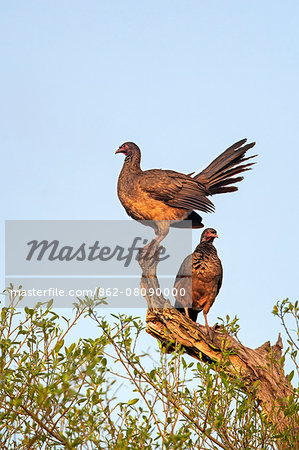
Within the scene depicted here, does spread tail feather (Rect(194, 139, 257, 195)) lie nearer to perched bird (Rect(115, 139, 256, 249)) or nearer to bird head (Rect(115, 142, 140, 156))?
perched bird (Rect(115, 139, 256, 249))

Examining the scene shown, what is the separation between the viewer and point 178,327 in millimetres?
7277

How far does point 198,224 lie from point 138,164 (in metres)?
1.51

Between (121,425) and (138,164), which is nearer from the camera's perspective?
(121,425)

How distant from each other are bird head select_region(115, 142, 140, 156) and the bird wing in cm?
72

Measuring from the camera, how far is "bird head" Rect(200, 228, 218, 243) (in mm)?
8461

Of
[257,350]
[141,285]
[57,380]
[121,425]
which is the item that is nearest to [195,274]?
[141,285]

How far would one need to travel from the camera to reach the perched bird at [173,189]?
8.80 m

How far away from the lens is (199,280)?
8062 millimetres

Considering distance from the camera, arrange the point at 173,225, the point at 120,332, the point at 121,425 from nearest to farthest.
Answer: the point at 121,425 < the point at 120,332 < the point at 173,225

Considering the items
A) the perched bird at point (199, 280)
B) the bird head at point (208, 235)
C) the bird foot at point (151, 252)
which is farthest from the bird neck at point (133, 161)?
the perched bird at point (199, 280)

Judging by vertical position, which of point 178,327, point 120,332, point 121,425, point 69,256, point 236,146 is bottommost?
point 121,425

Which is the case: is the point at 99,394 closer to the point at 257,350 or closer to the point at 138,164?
the point at 257,350

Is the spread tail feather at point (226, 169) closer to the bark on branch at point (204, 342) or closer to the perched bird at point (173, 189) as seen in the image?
the perched bird at point (173, 189)

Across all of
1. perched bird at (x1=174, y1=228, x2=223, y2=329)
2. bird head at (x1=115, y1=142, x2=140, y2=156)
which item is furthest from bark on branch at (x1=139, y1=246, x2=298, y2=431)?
bird head at (x1=115, y1=142, x2=140, y2=156)
